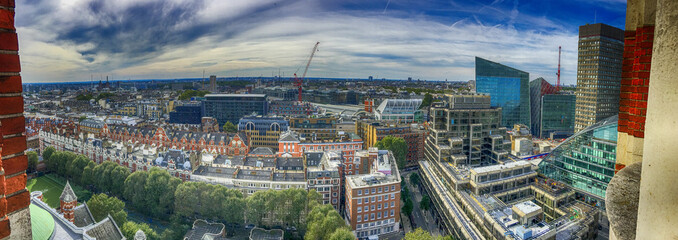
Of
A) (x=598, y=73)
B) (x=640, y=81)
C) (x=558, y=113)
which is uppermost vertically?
(x=598, y=73)

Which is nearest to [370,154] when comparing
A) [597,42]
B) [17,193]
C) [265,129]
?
[265,129]

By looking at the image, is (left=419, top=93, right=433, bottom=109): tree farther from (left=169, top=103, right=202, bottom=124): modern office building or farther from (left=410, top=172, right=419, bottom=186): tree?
(left=169, top=103, right=202, bottom=124): modern office building

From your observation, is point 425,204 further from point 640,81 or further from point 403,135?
point 640,81

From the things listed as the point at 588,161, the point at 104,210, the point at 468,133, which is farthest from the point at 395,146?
the point at 104,210

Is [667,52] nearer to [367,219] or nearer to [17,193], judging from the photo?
[17,193]

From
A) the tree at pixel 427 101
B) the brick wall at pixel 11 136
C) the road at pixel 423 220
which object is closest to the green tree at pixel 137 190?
the road at pixel 423 220

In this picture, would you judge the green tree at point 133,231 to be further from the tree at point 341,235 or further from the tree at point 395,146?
the tree at point 395,146
